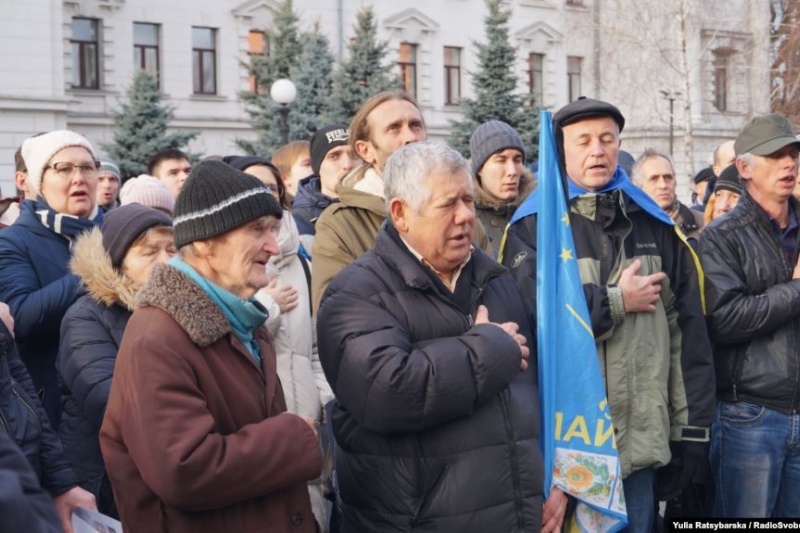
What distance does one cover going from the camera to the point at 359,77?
28.5 m

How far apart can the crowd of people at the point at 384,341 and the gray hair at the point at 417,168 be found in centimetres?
1

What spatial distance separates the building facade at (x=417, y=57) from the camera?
2800 cm

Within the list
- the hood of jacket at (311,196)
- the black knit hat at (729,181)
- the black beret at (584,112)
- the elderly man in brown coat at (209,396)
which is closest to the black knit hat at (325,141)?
the hood of jacket at (311,196)

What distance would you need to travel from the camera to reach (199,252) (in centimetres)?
328

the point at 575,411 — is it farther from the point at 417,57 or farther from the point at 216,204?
the point at 417,57

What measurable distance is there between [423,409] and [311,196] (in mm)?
3493

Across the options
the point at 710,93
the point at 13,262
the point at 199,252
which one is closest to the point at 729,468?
the point at 199,252

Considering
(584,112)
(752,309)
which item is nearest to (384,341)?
(584,112)

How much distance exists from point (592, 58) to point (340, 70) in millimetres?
A: 14979

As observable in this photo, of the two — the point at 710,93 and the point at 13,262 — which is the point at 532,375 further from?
the point at 710,93

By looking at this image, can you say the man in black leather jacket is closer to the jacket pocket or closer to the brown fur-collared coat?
the jacket pocket

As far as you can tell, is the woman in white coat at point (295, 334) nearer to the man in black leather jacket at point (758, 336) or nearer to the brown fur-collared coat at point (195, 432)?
the brown fur-collared coat at point (195, 432)

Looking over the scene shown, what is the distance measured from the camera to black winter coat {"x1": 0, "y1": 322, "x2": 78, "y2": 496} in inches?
145

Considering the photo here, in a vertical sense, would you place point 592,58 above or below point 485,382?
above
